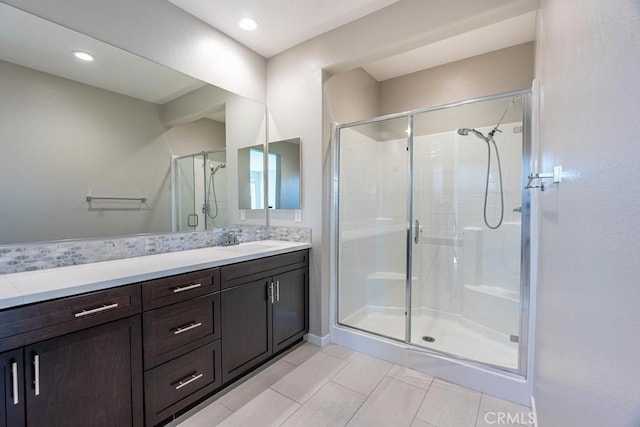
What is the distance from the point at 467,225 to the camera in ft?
9.21

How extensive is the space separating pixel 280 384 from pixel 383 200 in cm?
209

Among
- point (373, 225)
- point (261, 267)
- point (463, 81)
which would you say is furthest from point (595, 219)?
point (463, 81)

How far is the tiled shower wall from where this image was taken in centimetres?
147

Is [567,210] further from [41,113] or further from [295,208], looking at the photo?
[41,113]

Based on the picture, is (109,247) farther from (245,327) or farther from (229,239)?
(245,327)

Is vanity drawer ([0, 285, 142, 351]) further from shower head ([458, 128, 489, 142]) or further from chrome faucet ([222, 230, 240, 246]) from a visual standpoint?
shower head ([458, 128, 489, 142])

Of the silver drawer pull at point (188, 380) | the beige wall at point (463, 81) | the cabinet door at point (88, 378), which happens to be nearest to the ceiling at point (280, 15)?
the beige wall at point (463, 81)

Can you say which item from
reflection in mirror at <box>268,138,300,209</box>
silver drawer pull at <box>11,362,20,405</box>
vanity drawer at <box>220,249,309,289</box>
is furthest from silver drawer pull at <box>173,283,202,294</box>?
reflection in mirror at <box>268,138,300,209</box>

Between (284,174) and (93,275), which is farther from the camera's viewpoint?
(284,174)

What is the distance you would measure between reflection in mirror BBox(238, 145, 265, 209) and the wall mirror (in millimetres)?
329

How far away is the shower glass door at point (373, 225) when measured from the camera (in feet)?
8.88

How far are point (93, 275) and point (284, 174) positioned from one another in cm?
170

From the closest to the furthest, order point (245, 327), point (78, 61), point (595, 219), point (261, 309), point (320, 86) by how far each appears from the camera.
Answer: point (595, 219)
point (78, 61)
point (245, 327)
point (261, 309)
point (320, 86)

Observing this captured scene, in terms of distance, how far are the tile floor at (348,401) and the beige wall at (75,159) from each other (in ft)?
4.36
